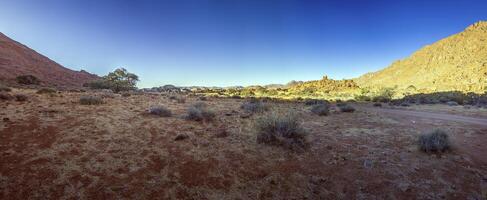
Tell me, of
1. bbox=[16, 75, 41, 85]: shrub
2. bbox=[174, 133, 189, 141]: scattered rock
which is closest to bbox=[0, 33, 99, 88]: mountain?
bbox=[16, 75, 41, 85]: shrub

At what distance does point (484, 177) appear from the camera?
5.89 m

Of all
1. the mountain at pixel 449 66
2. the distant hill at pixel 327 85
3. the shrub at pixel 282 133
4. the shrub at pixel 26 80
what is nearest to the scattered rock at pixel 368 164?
the shrub at pixel 282 133

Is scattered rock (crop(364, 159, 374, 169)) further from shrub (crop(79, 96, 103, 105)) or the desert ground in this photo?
shrub (crop(79, 96, 103, 105))

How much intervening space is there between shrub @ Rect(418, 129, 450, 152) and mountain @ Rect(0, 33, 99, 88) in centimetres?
4505

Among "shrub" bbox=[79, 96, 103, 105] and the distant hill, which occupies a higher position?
the distant hill

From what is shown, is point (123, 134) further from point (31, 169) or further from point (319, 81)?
point (319, 81)

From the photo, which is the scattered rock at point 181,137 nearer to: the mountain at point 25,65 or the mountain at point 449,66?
the mountain at point 25,65

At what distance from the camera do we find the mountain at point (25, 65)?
40.8m

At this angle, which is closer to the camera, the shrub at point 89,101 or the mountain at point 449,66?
the shrub at point 89,101

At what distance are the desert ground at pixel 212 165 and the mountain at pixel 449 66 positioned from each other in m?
47.5

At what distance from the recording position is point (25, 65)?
157 feet

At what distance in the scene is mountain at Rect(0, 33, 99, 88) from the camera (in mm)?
40812

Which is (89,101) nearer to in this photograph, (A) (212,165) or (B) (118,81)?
(A) (212,165)

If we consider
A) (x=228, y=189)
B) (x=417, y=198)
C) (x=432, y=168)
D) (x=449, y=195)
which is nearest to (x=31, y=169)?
(x=228, y=189)
